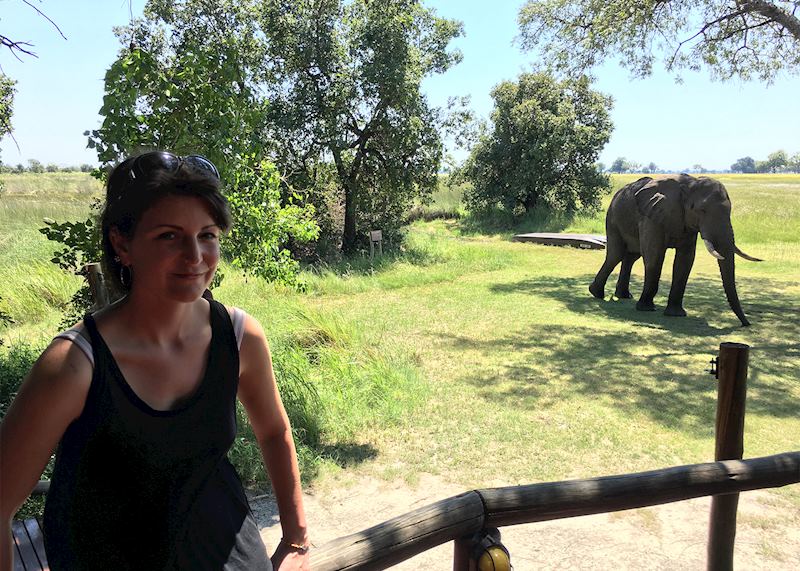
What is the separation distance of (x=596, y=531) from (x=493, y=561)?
2.37m

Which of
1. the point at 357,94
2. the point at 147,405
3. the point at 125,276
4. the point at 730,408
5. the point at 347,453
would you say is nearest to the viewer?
the point at 147,405

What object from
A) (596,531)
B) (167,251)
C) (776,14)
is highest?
(776,14)

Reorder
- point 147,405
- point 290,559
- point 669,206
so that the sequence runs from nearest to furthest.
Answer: point 147,405
point 290,559
point 669,206

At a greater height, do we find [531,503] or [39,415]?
[39,415]

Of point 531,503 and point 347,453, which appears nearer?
point 531,503

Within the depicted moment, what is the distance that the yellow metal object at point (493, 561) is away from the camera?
180 cm

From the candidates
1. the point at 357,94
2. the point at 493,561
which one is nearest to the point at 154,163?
the point at 493,561

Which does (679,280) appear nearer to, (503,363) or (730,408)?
(503,363)

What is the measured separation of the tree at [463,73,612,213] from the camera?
22.6m

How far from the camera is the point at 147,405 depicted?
3.81 ft

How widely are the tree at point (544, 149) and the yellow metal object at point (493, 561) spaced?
21743 millimetres

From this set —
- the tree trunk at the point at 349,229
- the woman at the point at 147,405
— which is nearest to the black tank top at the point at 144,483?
the woman at the point at 147,405

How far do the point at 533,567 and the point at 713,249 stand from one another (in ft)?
21.7

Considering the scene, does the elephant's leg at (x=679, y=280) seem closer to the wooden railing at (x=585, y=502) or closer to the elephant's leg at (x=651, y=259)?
the elephant's leg at (x=651, y=259)
